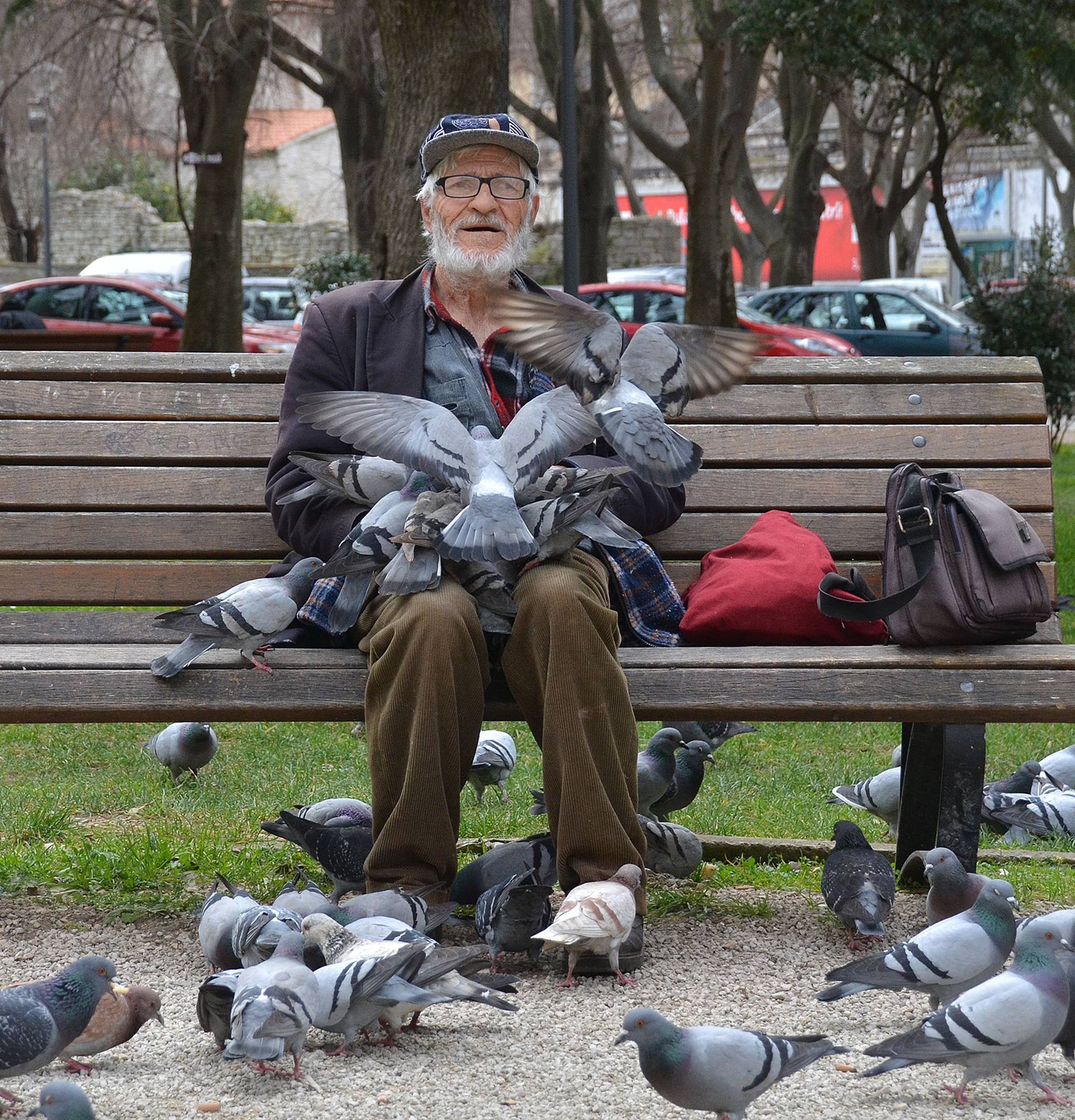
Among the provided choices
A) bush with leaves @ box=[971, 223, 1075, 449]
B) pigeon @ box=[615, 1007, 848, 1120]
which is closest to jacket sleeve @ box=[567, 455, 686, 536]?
pigeon @ box=[615, 1007, 848, 1120]

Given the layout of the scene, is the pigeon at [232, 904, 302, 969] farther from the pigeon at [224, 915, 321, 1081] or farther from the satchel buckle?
the satchel buckle

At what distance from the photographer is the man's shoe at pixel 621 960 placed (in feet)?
9.50

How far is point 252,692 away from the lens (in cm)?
297

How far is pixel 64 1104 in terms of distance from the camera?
6.80 feet

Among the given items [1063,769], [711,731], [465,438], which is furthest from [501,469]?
[1063,769]

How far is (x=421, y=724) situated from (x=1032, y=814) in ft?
6.60

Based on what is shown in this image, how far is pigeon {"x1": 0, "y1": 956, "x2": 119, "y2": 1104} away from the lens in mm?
2230

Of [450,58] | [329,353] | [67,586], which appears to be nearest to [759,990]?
[329,353]

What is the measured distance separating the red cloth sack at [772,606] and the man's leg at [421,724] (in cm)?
62

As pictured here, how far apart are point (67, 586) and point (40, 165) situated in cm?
3684

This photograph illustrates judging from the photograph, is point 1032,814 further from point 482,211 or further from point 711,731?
point 482,211

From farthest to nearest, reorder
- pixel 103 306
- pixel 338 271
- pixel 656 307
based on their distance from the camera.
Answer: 1. pixel 103 306
2. pixel 656 307
3. pixel 338 271

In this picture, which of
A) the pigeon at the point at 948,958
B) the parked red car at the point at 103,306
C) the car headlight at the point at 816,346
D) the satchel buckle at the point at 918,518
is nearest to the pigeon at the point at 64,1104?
the pigeon at the point at 948,958

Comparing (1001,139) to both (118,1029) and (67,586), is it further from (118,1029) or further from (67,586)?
(118,1029)
